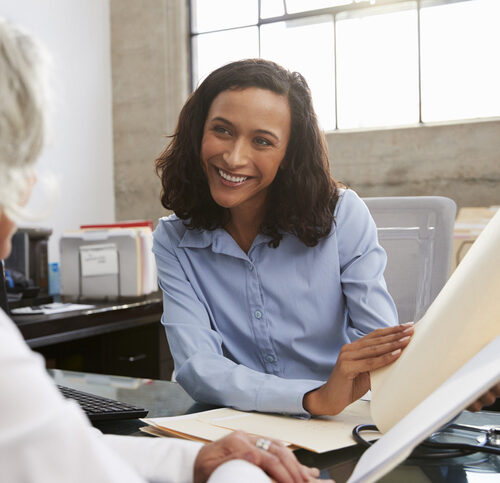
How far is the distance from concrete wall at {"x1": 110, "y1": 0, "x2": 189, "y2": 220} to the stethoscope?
4.08 metres

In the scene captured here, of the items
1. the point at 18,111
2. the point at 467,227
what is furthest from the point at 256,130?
the point at 467,227

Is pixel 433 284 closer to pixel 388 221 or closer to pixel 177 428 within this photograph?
pixel 388 221

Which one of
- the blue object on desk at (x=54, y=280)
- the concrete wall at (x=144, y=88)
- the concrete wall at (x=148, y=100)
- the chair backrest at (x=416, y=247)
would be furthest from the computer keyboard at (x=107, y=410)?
the concrete wall at (x=144, y=88)

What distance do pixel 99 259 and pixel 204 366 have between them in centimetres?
208

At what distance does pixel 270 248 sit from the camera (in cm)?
150

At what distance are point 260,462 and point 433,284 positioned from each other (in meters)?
1.06

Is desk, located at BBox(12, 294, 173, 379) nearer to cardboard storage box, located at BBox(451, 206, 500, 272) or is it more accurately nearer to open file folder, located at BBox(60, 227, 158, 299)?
open file folder, located at BBox(60, 227, 158, 299)

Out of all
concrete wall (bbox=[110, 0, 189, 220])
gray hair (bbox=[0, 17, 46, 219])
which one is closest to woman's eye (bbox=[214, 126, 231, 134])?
gray hair (bbox=[0, 17, 46, 219])

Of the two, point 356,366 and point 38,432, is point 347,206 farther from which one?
point 38,432

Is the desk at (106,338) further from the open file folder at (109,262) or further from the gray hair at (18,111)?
the gray hair at (18,111)

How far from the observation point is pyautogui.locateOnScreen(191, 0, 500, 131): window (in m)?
4.09

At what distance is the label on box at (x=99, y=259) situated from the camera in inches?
126

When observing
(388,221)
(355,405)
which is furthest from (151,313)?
(355,405)

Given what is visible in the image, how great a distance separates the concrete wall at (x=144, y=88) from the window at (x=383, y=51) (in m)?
0.44
